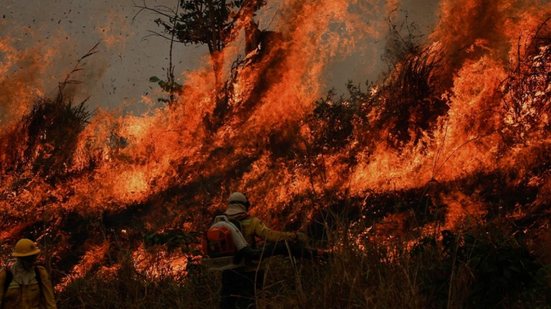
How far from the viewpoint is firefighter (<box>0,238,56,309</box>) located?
6.20 meters

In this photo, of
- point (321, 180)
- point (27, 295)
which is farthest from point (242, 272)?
point (321, 180)

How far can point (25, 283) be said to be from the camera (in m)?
6.25

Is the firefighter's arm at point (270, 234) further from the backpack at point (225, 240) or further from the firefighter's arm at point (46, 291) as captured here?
the firefighter's arm at point (46, 291)

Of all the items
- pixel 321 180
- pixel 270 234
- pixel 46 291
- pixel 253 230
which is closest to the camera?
pixel 270 234

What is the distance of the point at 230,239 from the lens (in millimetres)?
5727

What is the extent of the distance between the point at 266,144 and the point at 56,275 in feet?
16.3

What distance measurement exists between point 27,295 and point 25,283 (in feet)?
0.38

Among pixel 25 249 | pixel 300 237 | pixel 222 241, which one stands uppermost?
pixel 25 249

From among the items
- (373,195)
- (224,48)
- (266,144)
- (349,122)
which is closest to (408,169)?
(373,195)

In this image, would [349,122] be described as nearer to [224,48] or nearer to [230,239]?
[224,48]

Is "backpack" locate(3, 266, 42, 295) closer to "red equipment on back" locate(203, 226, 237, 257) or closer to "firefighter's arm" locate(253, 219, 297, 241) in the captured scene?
"red equipment on back" locate(203, 226, 237, 257)

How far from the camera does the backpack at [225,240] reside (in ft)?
18.8

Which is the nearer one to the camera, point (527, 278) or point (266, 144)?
point (527, 278)

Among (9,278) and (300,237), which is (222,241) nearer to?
(300,237)
